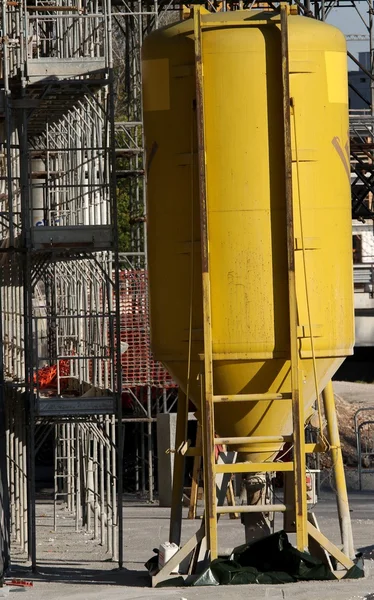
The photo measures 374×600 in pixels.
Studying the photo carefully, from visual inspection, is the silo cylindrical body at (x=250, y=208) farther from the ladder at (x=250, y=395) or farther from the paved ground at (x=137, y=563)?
the paved ground at (x=137, y=563)

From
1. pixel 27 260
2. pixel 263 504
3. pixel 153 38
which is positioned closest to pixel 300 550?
pixel 263 504

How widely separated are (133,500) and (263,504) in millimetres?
10282

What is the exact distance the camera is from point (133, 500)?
24625 mm

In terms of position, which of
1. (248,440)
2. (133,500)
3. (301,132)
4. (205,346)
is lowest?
(133,500)

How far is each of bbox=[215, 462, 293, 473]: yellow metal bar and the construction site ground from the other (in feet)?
4.04

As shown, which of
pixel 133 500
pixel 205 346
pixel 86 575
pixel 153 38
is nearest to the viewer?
pixel 205 346

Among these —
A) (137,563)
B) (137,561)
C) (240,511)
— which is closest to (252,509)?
(240,511)

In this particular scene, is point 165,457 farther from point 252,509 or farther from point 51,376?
point 252,509

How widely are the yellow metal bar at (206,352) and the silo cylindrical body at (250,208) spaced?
0.57ft

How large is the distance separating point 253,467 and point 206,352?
1345 millimetres

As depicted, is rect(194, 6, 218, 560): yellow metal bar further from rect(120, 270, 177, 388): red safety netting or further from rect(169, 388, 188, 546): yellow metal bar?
rect(120, 270, 177, 388): red safety netting

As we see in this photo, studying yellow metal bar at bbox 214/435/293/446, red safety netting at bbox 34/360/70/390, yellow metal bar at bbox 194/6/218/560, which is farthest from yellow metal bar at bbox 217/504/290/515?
red safety netting at bbox 34/360/70/390

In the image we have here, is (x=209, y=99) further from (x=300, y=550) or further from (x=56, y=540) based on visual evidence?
(x=56, y=540)

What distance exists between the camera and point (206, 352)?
13.8 meters
